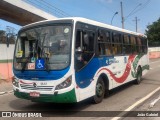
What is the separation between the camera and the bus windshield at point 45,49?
9211 millimetres

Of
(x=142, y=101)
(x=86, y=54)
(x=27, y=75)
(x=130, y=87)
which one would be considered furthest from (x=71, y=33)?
(x=130, y=87)

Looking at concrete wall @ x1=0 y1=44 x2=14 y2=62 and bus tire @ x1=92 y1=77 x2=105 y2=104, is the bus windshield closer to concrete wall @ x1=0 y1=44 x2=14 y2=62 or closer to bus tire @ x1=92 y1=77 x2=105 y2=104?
bus tire @ x1=92 y1=77 x2=105 y2=104

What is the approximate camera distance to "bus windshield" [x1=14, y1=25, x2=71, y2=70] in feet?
30.2

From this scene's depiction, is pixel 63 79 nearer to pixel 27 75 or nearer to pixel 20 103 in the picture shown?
pixel 27 75

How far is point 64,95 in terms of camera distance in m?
8.97

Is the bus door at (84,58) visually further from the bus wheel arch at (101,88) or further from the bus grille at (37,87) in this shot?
the bus grille at (37,87)

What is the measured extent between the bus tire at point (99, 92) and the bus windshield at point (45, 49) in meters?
2.14

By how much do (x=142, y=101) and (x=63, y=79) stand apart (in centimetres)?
331

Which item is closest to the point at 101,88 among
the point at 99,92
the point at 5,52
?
the point at 99,92

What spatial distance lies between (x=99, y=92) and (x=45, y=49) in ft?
8.71

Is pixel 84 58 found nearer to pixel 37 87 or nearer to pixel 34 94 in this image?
pixel 37 87


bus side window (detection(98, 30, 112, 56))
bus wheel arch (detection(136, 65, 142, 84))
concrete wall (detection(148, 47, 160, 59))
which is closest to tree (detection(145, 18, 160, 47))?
concrete wall (detection(148, 47, 160, 59))

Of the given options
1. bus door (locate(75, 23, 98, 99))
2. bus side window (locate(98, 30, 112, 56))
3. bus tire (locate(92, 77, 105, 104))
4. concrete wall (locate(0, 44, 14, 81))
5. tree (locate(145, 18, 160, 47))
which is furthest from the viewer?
tree (locate(145, 18, 160, 47))

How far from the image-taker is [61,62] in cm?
913
